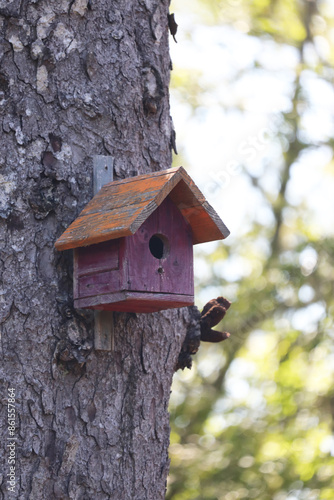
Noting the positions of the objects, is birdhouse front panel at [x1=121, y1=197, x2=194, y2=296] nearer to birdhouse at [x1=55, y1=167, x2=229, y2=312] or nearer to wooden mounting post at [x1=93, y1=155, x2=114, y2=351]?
birdhouse at [x1=55, y1=167, x2=229, y2=312]

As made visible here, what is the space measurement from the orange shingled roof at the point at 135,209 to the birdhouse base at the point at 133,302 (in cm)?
21

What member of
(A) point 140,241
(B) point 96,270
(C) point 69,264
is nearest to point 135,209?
(A) point 140,241

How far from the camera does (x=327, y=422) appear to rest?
6219mm

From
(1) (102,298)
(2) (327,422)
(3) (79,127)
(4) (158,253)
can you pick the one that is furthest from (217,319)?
(2) (327,422)

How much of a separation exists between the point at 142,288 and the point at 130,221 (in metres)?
0.27

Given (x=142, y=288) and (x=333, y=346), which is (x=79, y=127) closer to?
(x=142, y=288)

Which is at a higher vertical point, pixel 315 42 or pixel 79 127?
pixel 315 42

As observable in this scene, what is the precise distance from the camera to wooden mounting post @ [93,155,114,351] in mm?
2457

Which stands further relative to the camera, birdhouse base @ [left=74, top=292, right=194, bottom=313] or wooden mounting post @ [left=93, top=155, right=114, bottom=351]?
wooden mounting post @ [left=93, top=155, right=114, bottom=351]

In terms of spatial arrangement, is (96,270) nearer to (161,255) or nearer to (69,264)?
(69,264)

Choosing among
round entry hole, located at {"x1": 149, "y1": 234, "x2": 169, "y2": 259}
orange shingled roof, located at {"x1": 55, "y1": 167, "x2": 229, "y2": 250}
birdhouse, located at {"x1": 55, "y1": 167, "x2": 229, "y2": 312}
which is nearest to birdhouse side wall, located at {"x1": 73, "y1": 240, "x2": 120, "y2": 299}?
birdhouse, located at {"x1": 55, "y1": 167, "x2": 229, "y2": 312}

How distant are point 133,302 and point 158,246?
1.03 feet

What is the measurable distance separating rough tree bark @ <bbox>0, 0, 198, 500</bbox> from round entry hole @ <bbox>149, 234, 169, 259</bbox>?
0.27m

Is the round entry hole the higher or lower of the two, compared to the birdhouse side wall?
higher
